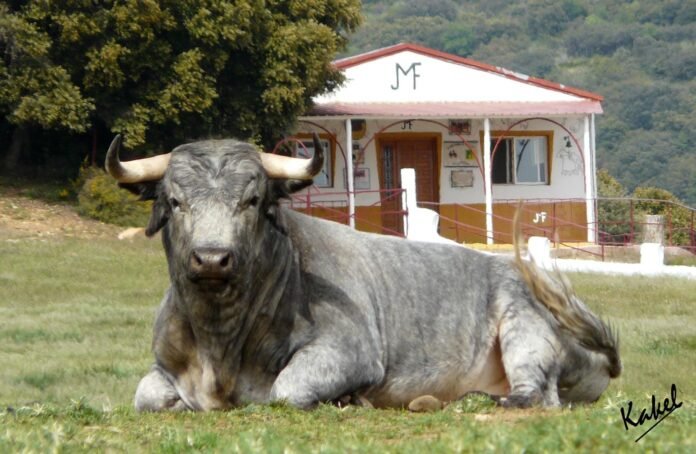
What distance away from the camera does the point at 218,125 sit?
107 feet

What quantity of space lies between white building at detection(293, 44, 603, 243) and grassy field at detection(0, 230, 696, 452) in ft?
37.3

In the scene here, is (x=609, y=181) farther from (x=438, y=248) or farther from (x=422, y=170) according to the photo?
(x=438, y=248)

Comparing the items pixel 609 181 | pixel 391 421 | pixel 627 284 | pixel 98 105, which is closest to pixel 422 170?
pixel 98 105

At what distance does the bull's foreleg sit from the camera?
863 centimetres

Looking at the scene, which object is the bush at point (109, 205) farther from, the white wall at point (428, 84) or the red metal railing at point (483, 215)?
the white wall at point (428, 84)

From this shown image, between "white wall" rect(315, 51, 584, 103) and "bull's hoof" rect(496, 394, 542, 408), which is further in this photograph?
"white wall" rect(315, 51, 584, 103)

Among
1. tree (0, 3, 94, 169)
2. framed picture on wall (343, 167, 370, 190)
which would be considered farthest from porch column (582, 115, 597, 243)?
tree (0, 3, 94, 169)

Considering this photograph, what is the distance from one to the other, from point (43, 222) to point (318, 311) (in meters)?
20.9

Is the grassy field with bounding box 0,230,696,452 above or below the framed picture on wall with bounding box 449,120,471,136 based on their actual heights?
below

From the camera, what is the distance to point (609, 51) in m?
134

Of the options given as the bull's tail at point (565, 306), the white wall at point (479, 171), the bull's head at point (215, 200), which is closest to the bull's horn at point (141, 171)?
the bull's head at point (215, 200)

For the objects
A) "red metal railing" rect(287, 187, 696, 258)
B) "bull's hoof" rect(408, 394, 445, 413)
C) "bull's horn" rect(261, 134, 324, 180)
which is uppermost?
"bull's horn" rect(261, 134, 324, 180)
